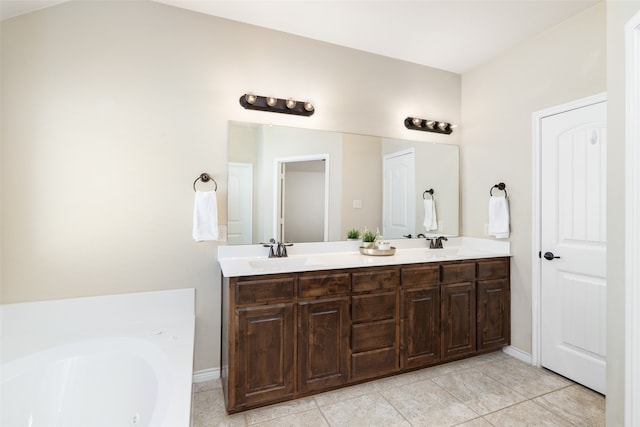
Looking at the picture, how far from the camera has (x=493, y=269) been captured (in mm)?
2783

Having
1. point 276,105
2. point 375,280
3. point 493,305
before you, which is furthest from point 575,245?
point 276,105

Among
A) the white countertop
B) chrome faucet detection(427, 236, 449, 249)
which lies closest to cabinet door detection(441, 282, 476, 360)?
the white countertop

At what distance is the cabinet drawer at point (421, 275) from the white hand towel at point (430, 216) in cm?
75

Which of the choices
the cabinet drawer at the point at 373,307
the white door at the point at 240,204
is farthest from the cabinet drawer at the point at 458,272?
the white door at the point at 240,204

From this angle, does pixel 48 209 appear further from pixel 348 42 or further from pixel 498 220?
pixel 498 220

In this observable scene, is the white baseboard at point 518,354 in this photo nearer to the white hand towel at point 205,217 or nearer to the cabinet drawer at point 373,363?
the cabinet drawer at point 373,363

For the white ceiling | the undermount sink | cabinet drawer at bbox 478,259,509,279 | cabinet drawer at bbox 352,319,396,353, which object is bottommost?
cabinet drawer at bbox 352,319,396,353

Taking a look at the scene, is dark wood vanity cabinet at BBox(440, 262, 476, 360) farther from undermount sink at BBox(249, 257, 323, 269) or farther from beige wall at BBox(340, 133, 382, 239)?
undermount sink at BBox(249, 257, 323, 269)

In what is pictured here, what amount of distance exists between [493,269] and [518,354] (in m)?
0.79

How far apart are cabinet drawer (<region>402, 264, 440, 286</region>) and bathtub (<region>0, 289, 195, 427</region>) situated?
158 centimetres

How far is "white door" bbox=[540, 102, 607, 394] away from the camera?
222 centimetres

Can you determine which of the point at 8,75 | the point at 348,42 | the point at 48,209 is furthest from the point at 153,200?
the point at 348,42

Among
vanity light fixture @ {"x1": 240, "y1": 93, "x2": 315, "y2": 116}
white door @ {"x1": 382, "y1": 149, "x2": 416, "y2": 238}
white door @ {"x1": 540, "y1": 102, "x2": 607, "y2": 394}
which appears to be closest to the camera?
white door @ {"x1": 540, "y1": 102, "x2": 607, "y2": 394}

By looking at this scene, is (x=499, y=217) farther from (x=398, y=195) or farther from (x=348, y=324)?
(x=348, y=324)
